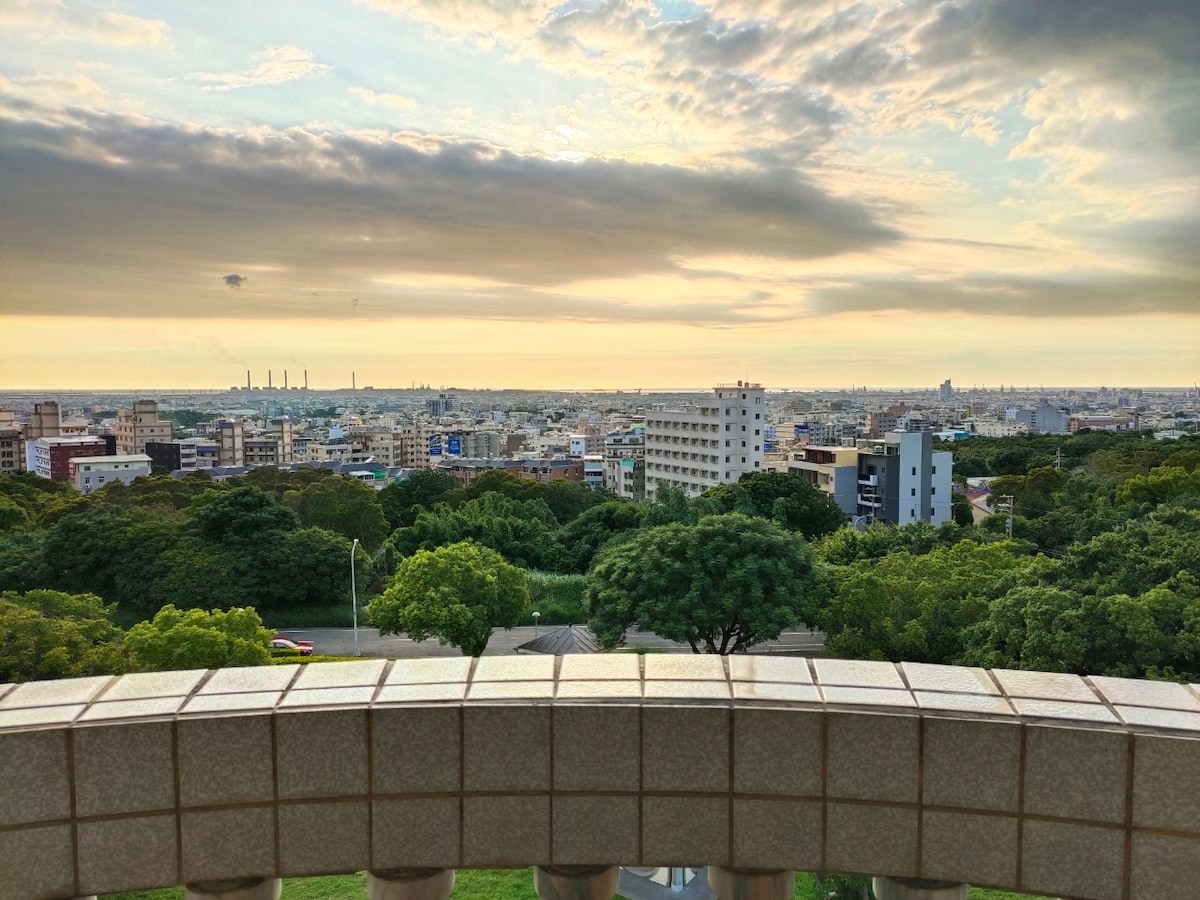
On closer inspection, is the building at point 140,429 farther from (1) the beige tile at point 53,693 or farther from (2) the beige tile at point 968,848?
(2) the beige tile at point 968,848

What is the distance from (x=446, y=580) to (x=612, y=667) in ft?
48.0

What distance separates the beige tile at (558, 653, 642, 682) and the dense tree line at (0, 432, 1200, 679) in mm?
10907

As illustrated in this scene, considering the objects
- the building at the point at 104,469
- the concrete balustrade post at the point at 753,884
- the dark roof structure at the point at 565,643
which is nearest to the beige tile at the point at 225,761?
the concrete balustrade post at the point at 753,884

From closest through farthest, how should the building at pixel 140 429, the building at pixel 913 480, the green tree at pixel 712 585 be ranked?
the green tree at pixel 712 585, the building at pixel 913 480, the building at pixel 140 429

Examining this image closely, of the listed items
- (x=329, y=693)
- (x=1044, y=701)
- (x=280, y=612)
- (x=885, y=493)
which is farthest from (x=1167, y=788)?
(x=885, y=493)

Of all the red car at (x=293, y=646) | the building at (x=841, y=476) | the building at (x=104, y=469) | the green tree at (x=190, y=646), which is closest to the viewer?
the green tree at (x=190, y=646)

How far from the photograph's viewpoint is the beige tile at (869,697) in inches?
71.1

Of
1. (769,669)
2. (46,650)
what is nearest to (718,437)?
(46,650)

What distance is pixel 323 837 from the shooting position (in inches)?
70.6

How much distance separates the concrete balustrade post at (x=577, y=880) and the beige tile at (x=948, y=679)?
75 cm

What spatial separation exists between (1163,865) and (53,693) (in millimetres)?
2217

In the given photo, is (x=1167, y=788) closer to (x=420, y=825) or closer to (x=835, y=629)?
(x=420, y=825)

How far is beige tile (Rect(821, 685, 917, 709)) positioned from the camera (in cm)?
181

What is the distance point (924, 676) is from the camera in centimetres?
197
